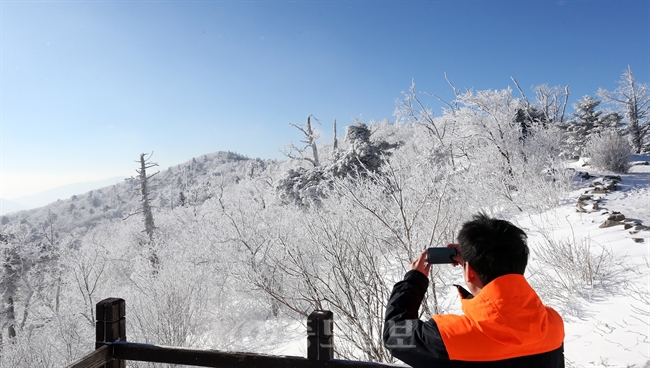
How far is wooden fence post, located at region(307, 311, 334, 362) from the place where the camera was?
5.06 ft

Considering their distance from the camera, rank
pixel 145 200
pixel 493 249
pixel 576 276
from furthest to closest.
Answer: pixel 145 200 < pixel 576 276 < pixel 493 249

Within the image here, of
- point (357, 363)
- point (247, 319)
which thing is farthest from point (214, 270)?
point (357, 363)

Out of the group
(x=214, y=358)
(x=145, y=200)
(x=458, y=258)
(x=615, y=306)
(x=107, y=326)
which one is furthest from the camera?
(x=145, y=200)

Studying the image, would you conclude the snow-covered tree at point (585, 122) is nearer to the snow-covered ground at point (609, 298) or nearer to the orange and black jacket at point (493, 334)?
the snow-covered ground at point (609, 298)

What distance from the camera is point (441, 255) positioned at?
4.42ft

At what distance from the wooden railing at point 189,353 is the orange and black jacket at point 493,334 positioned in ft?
1.49

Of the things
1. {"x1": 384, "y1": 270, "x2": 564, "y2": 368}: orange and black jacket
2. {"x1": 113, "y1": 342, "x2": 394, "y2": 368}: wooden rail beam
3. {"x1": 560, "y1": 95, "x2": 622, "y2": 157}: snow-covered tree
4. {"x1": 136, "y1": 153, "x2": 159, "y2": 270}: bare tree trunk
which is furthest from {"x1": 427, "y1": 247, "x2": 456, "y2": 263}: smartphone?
{"x1": 560, "y1": 95, "x2": 622, "y2": 157}: snow-covered tree

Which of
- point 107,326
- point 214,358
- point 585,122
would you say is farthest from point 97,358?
point 585,122

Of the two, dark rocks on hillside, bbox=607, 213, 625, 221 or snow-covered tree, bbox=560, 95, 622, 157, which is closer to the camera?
dark rocks on hillside, bbox=607, 213, 625, 221

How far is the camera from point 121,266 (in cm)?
2052

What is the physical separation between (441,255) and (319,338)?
0.68m

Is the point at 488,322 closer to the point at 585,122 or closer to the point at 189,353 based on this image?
the point at 189,353

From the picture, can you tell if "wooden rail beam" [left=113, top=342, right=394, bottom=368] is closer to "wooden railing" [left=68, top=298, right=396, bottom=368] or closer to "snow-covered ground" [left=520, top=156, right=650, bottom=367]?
"wooden railing" [left=68, top=298, right=396, bottom=368]

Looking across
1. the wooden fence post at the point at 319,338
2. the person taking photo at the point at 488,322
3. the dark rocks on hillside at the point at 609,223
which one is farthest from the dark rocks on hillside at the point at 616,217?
the wooden fence post at the point at 319,338
